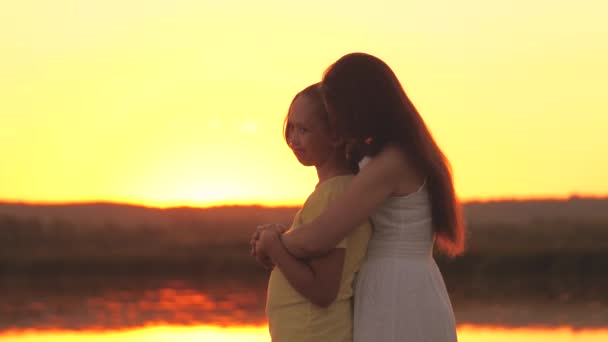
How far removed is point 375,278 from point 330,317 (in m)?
0.16

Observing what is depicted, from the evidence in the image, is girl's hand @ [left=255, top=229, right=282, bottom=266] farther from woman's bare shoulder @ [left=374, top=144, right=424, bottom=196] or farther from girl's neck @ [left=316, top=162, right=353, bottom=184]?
woman's bare shoulder @ [left=374, top=144, right=424, bottom=196]

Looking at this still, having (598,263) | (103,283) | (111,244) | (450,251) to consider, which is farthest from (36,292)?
(450,251)

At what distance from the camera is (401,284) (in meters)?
4.02

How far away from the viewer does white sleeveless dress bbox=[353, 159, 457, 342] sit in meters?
4.00

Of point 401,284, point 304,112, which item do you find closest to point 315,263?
point 401,284

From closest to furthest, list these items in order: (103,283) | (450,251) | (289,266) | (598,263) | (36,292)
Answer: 1. (289,266)
2. (450,251)
3. (36,292)
4. (103,283)
5. (598,263)

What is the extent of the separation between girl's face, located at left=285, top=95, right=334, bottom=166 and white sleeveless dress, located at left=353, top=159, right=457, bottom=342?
0.22m

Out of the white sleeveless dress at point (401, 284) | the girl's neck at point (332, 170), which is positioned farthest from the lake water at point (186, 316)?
the girl's neck at point (332, 170)

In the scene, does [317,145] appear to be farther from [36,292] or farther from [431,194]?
[36,292]

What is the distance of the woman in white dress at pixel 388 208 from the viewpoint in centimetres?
391

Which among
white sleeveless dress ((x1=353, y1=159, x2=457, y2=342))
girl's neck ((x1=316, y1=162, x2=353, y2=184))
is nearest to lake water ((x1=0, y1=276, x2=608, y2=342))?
white sleeveless dress ((x1=353, y1=159, x2=457, y2=342))

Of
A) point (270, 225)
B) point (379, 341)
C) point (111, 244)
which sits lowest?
point (379, 341)

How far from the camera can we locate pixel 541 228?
93.6 ft

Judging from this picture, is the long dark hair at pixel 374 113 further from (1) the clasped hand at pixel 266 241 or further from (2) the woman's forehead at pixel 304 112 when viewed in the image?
(1) the clasped hand at pixel 266 241
